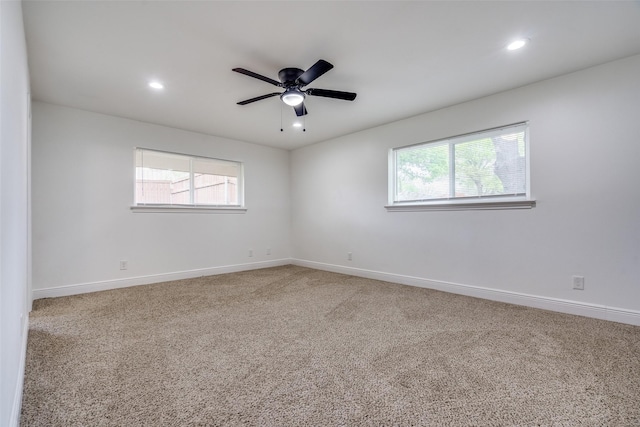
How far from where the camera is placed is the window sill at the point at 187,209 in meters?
3.98

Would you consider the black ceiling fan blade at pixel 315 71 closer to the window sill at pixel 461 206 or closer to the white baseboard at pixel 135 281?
the window sill at pixel 461 206

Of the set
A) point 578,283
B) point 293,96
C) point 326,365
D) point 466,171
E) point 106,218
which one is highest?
point 293,96

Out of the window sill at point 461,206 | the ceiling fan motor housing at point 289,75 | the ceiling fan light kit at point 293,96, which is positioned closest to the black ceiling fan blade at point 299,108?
the ceiling fan light kit at point 293,96

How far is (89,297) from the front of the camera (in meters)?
3.36

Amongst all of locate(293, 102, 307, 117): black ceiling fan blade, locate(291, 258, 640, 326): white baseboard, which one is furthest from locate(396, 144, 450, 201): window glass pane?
locate(293, 102, 307, 117): black ceiling fan blade

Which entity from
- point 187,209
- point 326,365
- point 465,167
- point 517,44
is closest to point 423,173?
point 465,167

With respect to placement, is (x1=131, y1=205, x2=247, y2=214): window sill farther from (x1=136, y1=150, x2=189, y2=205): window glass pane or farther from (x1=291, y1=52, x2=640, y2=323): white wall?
(x1=291, y1=52, x2=640, y2=323): white wall

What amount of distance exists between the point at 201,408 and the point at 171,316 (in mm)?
1557

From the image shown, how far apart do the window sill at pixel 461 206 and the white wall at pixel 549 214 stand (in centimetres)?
6

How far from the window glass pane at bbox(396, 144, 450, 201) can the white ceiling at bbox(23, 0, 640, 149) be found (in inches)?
26.1

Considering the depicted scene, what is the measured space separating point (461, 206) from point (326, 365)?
2.56 meters

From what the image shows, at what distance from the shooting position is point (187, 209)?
4.39m

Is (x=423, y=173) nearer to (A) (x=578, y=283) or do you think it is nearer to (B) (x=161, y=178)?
(A) (x=578, y=283)

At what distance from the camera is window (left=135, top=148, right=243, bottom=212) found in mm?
4105
